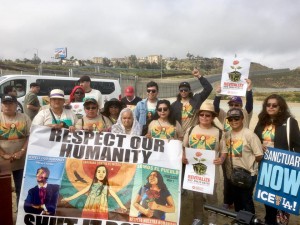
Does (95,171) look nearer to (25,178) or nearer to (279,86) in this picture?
(25,178)

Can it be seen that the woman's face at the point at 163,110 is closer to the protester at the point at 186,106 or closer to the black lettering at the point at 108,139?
the protester at the point at 186,106

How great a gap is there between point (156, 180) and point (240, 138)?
117 cm

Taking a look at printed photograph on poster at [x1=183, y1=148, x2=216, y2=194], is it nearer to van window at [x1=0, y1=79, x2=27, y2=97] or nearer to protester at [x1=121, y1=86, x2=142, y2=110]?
protester at [x1=121, y1=86, x2=142, y2=110]

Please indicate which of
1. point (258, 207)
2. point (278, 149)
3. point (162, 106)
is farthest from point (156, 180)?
point (258, 207)

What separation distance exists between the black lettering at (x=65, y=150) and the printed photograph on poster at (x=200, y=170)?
59.4 inches

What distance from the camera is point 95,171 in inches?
165

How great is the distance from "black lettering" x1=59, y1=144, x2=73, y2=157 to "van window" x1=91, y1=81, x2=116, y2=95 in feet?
39.0

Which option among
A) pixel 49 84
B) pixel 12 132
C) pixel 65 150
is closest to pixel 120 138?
pixel 65 150

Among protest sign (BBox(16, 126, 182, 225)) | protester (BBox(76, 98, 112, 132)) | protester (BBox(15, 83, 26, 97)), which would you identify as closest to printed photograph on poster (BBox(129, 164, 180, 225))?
protest sign (BBox(16, 126, 182, 225))

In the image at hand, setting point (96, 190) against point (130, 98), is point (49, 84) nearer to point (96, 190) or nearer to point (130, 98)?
point (130, 98)

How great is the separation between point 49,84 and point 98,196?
1100 centimetres

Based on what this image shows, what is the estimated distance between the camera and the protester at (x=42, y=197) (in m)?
4.06

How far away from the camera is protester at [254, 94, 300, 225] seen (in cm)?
Result: 417

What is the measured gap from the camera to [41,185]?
13.5 ft
